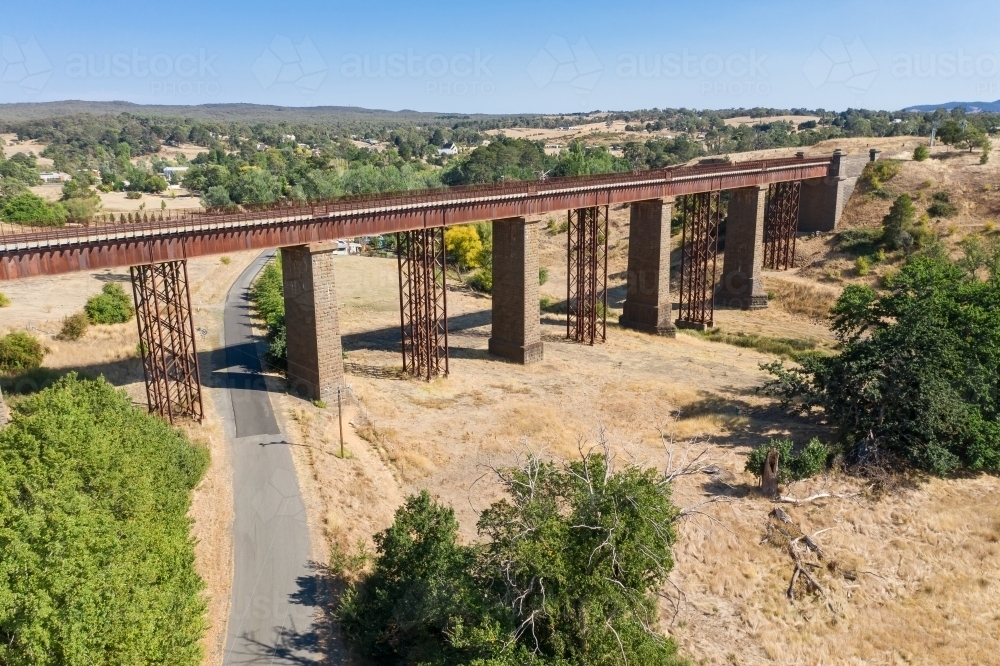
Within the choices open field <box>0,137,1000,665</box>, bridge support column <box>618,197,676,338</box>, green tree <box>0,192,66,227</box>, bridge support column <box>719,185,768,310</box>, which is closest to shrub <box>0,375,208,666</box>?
open field <box>0,137,1000,665</box>

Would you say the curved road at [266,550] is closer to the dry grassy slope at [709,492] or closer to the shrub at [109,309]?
the dry grassy slope at [709,492]

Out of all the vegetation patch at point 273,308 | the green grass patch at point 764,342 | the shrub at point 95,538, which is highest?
the shrub at point 95,538

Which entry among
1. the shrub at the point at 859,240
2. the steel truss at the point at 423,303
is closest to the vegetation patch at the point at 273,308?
A: the steel truss at the point at 423,303

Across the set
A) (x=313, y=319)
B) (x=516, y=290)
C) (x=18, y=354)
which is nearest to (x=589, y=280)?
(x=516, y=290)

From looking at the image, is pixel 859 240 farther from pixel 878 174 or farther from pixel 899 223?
pixel 878 174

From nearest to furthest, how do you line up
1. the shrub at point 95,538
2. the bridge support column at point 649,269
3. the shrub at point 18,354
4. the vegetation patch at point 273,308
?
1. the shrub at point 95,538
2. the shrub at point 18,354
3. the vegetation patch at point 273,308
4. the bridge support column at point 649,269

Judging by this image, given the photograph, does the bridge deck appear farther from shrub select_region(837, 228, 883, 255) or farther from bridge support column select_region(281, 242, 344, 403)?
shrub select_region(837, 228, 883, 255)
